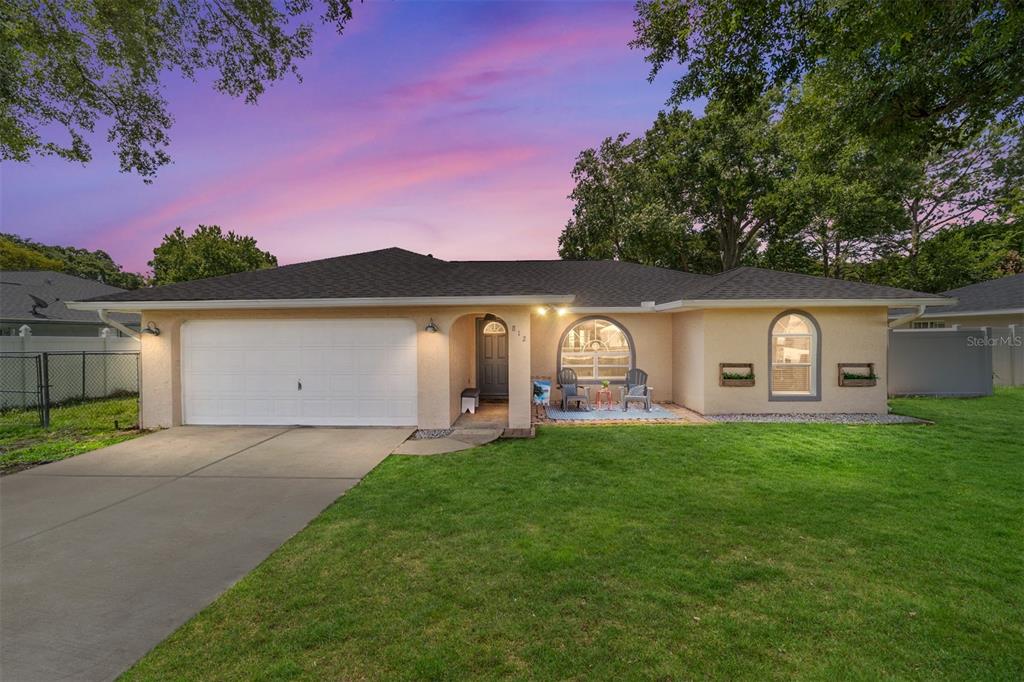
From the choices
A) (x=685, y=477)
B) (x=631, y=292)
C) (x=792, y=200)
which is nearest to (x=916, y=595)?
(x=685, y=477)

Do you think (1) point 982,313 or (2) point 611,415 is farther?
(1) point 982,313

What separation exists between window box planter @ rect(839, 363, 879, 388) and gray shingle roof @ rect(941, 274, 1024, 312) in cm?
985

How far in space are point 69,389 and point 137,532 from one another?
11.4 m

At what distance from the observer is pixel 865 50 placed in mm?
6379

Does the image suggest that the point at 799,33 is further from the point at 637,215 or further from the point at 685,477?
the point at 637,215

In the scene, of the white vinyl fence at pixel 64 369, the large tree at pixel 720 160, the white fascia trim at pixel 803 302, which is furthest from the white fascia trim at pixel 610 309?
the white vinyl fence at pixel 64 369

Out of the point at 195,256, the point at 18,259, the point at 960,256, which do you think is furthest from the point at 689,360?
the point at 18,259

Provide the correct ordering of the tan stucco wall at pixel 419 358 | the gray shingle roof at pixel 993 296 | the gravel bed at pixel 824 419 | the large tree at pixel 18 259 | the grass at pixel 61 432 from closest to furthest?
the grass at pixel 61 432
the tan stucco wall at pixel 419 358
the gravel bed at pixel 824 419
the gray shingle roof at pixel 993 296
the large tree at pixel 18 259

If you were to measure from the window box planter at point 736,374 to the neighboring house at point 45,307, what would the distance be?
17578 millimetres

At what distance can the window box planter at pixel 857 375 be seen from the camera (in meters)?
9.79

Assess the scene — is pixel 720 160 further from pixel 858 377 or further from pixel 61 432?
pixel 61 432

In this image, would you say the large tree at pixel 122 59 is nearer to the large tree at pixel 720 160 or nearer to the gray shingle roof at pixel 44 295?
the gray shingle roof at pixel 44 295

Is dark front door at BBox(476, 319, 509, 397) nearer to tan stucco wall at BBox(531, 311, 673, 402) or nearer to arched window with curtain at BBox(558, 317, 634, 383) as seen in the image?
tan stucco wall at BBox(531, 311, 673, 402)

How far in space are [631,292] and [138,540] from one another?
11.0 meters
